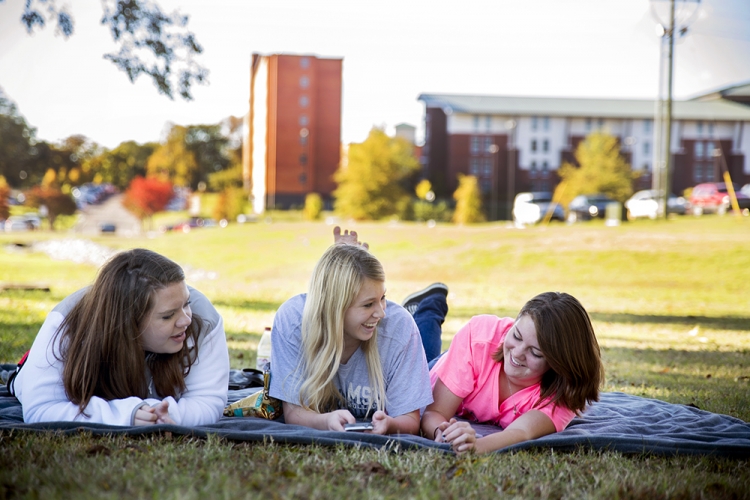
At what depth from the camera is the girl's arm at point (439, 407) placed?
11.1ft

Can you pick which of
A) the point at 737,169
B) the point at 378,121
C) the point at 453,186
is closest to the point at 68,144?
the point at 378,121

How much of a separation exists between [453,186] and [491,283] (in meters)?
36.3

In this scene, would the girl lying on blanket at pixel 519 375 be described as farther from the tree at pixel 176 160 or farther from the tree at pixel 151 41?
the tree at pixel 176 160

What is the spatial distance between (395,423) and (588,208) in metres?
29.7


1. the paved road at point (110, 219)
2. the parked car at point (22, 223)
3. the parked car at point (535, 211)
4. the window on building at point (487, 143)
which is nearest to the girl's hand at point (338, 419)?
the parked car at point (535, 211)

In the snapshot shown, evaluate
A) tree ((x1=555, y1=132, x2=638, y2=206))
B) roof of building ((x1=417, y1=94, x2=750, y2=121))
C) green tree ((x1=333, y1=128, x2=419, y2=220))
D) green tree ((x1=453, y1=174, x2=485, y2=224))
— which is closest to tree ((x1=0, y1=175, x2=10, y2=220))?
green tree ((x1=333, y1=128, x2=419, y2=220))

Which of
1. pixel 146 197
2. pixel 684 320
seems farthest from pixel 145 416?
pixel 146 197

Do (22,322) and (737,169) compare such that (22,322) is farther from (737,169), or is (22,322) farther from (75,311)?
(737,169)

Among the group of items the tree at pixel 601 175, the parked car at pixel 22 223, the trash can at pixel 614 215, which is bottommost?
the parked car at pixel 22 223

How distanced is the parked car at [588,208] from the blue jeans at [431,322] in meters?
27.0

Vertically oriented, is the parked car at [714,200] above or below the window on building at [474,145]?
below

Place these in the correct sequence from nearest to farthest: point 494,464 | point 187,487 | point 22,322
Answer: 1. point 187,487
2. point 494,464
3. point 22,322

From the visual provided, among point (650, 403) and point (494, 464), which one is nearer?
point (494, 464)

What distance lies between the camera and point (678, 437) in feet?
11.3
